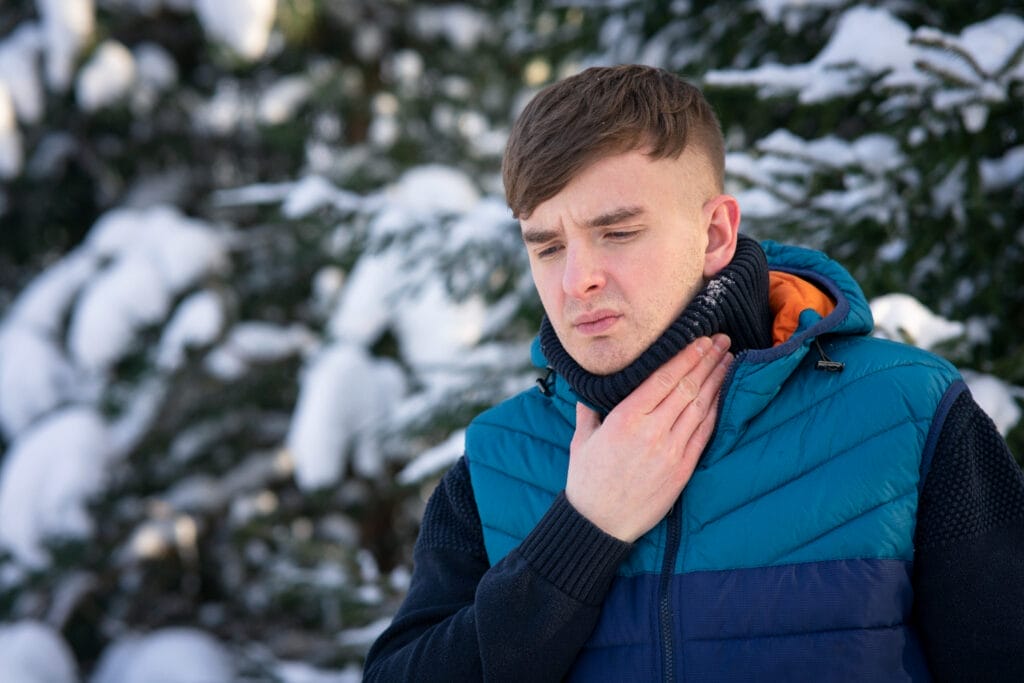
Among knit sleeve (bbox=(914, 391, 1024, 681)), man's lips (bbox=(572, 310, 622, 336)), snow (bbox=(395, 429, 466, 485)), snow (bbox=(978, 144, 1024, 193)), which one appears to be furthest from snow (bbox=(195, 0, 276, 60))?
knit sleeve (bbox=(914, 391, 1024, 681))

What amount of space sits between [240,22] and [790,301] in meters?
3.73

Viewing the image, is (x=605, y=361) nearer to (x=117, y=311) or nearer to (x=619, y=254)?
(x=619, y=254)

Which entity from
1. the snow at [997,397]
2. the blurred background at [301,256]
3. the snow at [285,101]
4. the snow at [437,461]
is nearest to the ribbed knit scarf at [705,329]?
the snow at [997,397]

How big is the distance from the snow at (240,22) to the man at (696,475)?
3457 millimetres

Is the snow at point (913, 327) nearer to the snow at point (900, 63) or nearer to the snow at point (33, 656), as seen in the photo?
the snow at point (900, 63)

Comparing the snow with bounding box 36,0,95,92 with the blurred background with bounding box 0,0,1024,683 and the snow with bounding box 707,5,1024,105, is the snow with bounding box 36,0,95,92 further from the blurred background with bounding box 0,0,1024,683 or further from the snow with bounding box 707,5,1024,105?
the snow with bounding box 707,5,1024,105

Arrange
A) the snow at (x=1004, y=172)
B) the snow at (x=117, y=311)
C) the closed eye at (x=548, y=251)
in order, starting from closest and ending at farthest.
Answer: the closed eye at (x=548, y=251) < the snow at (x=1004, y=172) < the snow at (x=117, y=311)

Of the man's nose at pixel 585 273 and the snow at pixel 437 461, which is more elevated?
the man's nose at pixel 585 273

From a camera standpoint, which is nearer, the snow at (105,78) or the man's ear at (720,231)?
the man's ear at (720,231)

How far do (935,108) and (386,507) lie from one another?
3748mm

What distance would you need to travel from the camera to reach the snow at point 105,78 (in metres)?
5.07

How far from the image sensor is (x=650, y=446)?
145 centimetres

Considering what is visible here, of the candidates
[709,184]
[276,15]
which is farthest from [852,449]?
[276,15]

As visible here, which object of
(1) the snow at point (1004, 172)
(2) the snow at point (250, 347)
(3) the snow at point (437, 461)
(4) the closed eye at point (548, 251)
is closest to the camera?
(4) the closed eye at point (548, 251)
